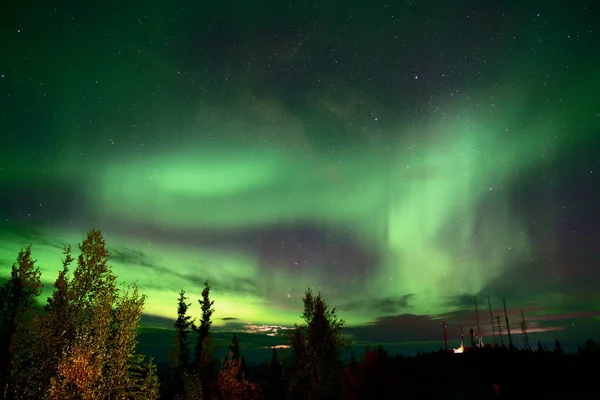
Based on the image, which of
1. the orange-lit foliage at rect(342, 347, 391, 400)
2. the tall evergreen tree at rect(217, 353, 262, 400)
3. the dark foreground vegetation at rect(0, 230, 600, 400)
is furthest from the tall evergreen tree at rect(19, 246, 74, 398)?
the orange-lit foliage at rect(342, 347, 391, 400)

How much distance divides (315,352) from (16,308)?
88.7 feet

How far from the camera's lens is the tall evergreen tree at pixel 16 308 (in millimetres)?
30750

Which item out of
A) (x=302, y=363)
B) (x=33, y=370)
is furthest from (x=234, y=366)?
(x=33, y=370)

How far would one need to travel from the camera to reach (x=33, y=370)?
2803 centimetres

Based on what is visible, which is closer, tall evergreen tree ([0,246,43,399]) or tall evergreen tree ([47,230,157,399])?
tall evergreen tree ([47,230,157,399])

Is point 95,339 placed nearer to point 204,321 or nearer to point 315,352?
point 315,352

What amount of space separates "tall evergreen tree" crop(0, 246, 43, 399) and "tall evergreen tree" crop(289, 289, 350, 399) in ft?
74.8

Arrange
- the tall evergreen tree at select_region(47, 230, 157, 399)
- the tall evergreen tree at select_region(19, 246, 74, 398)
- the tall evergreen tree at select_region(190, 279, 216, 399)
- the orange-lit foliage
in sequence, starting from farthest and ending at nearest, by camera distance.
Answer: the tall evergreen tree at select_region(190, 279, 216, 399), the orange-lit foliage, the tall evergreen tree at select_region(19, 246, 74, 398), the tall evergreen tree at select_region(47, 230, 157, 399)

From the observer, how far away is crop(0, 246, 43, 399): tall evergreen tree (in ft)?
101

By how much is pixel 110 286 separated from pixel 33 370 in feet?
25.7

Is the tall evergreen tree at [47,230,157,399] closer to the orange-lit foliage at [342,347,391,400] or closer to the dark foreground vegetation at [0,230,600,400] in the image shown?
the dark foreground vegetation at [0,230,600,400]

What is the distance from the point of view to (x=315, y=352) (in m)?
33.1

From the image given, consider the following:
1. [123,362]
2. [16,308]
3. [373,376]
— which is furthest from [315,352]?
[16,308]

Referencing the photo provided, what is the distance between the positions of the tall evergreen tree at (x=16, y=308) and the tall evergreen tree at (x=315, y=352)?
2281 cm
